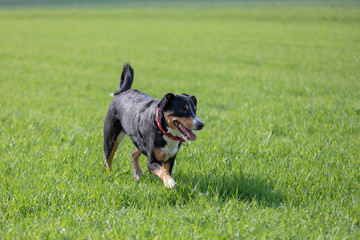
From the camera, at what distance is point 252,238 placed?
3.44m

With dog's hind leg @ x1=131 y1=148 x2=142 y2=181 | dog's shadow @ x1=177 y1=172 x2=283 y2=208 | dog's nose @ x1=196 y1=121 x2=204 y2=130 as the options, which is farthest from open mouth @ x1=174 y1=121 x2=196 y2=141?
dog's hind leg @ x1=131 y1=148 x2=142 y2=181

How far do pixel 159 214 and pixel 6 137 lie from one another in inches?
154

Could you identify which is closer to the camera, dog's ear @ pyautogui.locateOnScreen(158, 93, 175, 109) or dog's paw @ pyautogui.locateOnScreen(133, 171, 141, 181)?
dog's ear @ pyautogui.locateOnScreen(158, 93, 175, 109)

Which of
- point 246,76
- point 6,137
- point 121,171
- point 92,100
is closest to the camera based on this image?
point 121,171

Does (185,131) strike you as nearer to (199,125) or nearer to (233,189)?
(199,125)

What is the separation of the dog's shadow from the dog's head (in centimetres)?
66

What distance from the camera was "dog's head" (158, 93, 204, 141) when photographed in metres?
4.25

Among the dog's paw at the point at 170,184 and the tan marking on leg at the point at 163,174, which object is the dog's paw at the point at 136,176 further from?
the dog's paw at the point at 170,184

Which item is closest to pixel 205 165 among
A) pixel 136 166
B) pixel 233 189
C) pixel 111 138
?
pixel 233 189

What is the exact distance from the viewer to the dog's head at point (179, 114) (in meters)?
4.25

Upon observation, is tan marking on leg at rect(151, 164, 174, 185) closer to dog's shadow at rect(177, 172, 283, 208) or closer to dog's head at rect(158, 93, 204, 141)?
dog's shadow at rect(177, 172, 283, 208)

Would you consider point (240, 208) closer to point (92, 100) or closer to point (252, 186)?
point (252, 186)

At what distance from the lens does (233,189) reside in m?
4.52

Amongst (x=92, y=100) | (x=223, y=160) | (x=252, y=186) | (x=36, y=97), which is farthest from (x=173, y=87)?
(x=252, y=186)
